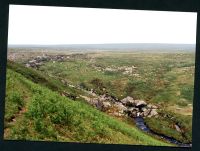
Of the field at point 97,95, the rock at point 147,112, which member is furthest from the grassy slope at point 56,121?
the rock at point 147,112

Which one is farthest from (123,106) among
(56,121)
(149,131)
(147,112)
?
(56,121)

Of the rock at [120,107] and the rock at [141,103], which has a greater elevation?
the rock at [141,103]

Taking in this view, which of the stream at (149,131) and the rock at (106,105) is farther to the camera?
the rock at (106,105)

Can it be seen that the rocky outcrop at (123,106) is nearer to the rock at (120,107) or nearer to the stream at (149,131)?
the rock at (120,107)

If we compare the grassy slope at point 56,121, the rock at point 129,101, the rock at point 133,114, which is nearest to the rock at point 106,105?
the grassy slope at point 56,121

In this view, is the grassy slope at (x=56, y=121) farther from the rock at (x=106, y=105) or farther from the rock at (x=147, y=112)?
the rock at (x=147, y=112)

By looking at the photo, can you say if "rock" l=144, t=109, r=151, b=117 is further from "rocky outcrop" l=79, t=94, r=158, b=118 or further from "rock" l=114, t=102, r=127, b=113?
"rock" l=114, t=102, r=127, b=113

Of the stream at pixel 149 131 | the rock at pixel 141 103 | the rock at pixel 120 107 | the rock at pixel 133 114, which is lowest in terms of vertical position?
the stream at pixel 149 131

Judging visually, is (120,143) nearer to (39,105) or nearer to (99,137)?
(99,137)

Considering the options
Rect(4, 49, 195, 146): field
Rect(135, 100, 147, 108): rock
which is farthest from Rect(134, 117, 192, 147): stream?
Rect(135, 100, 147, 108): rock
